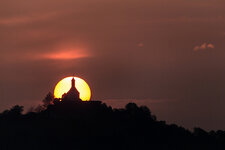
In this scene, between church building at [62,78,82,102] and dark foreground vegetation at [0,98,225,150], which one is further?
church building at [62,78,82,102]

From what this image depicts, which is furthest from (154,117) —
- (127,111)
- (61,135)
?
(61,135)

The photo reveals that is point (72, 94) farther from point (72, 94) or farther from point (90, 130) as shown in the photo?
point (90, 130)

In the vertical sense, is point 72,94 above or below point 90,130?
above

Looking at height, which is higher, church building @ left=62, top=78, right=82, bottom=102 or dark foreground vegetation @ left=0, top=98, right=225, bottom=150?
church building @ left=62, top=78, right=82, bottom=102

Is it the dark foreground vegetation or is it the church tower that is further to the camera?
the church tower

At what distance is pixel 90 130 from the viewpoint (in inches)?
5871

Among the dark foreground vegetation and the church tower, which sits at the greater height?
the church tower

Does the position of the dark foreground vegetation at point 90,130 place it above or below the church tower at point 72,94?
below

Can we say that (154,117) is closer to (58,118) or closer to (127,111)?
(127,111)

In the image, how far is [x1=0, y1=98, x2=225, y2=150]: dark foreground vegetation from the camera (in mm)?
140875

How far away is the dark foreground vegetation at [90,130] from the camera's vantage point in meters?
141

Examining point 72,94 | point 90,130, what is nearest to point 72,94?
point 72,94

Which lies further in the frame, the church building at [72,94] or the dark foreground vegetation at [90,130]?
the church building at [72,94]

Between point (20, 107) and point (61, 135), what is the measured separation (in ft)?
80.4
